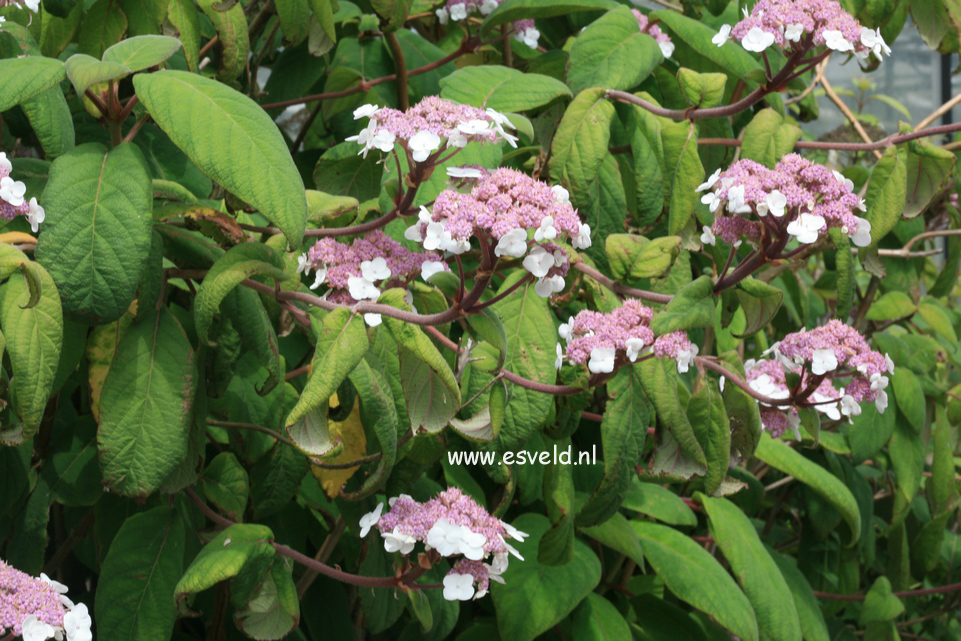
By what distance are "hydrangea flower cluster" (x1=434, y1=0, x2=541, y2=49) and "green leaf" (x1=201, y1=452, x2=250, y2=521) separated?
0.72 m

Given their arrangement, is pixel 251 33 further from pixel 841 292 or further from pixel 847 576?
pixel 847 576

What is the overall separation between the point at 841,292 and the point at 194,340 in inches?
26.6

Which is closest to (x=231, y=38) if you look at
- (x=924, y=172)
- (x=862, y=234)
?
(x=862, y=234)

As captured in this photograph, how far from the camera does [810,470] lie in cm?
144

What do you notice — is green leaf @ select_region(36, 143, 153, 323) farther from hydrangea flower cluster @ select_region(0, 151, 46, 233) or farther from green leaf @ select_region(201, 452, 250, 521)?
green leaf @ select_region(201, 452, 250, 521)

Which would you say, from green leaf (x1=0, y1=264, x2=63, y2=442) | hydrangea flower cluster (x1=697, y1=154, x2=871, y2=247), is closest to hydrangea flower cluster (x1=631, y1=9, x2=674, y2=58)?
hydrangea flower cluster (x1=697, y1=154, x2=871, y2=247)

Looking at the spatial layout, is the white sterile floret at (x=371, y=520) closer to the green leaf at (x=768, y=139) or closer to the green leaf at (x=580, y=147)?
the green leaf at (x=580, y=147)

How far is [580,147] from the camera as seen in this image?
1088mm

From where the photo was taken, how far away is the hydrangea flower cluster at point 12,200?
0.72 m

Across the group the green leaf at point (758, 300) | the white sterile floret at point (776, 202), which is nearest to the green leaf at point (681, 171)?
the green leaf at point (758, 300)

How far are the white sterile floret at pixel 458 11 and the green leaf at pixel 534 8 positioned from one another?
8 cm

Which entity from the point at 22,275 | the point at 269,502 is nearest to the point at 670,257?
the point at 269,502

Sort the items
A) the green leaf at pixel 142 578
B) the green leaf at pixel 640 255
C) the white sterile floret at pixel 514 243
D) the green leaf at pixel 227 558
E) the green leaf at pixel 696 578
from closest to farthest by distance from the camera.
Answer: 1. the white sterile floret at pixel 514 243
2. the green leaf at pixel 227 558
3. the green leaf at pixel 142 578
4. the green leaf at pixel 640 255
5. the green leaf at pixel 696 578

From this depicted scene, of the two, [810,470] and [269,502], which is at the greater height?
[269,502]
